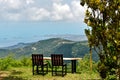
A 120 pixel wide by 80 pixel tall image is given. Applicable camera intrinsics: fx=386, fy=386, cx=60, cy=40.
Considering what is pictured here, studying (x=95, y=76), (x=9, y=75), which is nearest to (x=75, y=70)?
(x=95, y=76)

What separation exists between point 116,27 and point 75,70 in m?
9.71

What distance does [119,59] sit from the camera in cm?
1476

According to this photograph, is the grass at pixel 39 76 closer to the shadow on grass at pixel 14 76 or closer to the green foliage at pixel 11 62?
the shadow on grass at pixel 14 76

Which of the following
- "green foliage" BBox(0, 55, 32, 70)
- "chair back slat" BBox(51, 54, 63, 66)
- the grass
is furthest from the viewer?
"green foliage" BBox(0, 55, 32, 70)

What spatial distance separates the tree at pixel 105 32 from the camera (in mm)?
14469

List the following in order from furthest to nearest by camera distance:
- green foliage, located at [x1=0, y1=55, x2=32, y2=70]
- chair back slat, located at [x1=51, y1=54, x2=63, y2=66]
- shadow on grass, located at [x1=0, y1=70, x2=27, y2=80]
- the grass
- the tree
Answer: green foliage, located at [x1=0, y1=55, x2=32, y2=70] < chair back slat, located at [x1=51, y1=54, x2=63, y2=66] < the grass < shadow on grass, located at [x1=0, y1=70, x2=27, y2=80] < the tree

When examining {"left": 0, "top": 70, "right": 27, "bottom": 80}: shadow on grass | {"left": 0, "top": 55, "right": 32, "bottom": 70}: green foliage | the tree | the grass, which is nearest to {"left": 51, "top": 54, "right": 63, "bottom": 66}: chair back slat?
the grass

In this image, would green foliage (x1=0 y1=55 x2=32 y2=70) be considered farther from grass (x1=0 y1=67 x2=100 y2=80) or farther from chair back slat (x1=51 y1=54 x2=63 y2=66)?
chair back slat (x1=51 y1=54 x2=63 y2=66)

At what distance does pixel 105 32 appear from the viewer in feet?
47.8

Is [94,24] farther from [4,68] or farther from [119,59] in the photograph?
[4,68]

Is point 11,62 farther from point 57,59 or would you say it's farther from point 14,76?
point 57,59

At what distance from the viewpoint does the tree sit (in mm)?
14469

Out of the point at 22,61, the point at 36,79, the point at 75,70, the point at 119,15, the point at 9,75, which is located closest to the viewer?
the point at 119,15

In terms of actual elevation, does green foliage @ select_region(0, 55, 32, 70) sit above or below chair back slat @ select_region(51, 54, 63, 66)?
below
